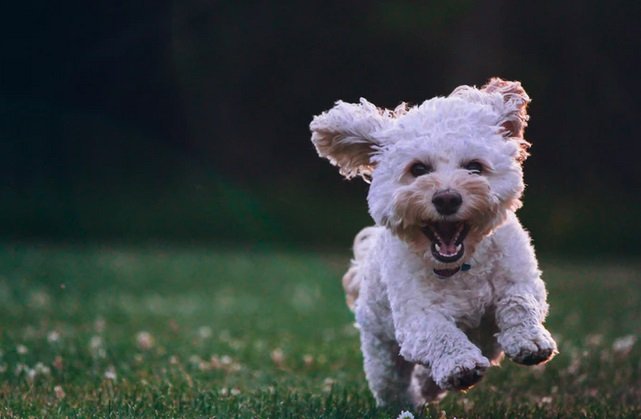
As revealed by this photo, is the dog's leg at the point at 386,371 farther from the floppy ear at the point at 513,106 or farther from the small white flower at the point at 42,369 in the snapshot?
the small white flower at the point at 42,369

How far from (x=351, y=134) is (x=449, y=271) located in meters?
0.87

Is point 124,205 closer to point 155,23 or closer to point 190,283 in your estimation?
point 155,23

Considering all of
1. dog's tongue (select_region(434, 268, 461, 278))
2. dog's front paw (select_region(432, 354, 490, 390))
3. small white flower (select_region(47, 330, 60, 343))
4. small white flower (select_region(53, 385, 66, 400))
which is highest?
dog's tongue (select_region(434, 268, 461, 278))

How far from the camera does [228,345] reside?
26.4 ft

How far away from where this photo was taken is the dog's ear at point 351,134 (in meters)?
4.86

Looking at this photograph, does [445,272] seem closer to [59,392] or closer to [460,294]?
[460,294]

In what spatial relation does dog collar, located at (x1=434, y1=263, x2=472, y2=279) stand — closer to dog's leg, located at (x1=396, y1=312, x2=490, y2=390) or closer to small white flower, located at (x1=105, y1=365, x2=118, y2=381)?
dog's leg, located at (x1=396, y1=312, x2=490, y2=390)

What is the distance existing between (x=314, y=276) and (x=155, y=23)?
6.91 m

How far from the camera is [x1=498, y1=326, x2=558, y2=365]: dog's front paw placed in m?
4.20

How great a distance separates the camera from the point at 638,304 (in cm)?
1155

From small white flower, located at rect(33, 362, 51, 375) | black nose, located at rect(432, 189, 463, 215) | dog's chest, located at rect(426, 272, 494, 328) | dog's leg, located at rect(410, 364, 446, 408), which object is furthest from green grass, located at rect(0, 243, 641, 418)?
black nose, located at rect(432, 189, 463, 215)

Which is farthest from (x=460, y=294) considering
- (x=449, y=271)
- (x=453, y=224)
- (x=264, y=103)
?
(x=264, y=103)

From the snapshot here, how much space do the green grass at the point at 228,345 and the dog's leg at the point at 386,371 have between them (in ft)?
0.49

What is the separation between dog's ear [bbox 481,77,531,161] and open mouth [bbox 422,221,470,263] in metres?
0.55
